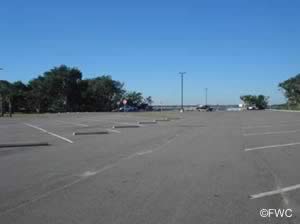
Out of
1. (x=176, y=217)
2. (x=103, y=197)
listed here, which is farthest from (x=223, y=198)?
(x=103, y=197)

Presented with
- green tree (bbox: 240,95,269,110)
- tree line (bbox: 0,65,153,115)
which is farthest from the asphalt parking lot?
green tree (bbox: 240,95,269,110)

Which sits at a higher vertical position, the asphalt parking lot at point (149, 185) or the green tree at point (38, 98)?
the green tree at point (38, 98)

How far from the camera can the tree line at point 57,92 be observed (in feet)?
341

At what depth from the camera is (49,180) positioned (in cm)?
948

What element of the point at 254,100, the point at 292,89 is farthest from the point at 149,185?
the point at 254,100

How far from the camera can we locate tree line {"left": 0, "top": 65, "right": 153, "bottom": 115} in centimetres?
10406

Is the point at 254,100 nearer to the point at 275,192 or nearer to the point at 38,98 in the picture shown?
the point at 38,98

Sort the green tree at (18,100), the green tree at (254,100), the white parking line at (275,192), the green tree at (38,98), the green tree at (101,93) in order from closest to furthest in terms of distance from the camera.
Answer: the white parking line at (275,192) < the green tree at (38,98) < the green tree at (18,100) < the green tree at (101,93) < the green tree at (254,100)

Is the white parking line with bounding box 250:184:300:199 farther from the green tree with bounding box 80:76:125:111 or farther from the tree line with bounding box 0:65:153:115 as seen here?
the green tree with bounding box 80:76:125:111

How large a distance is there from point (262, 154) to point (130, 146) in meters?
4.89

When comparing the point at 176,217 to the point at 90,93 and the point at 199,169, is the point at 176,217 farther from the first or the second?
the point at 90,93

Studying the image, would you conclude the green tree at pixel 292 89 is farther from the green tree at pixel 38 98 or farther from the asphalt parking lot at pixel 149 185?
the asphalt parking lot at pixel 149 185

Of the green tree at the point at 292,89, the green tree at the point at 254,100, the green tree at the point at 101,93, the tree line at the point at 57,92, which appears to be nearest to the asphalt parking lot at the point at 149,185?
the tree line at the point at 57,92

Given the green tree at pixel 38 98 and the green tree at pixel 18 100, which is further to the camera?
the green tree at pixel 18 100
